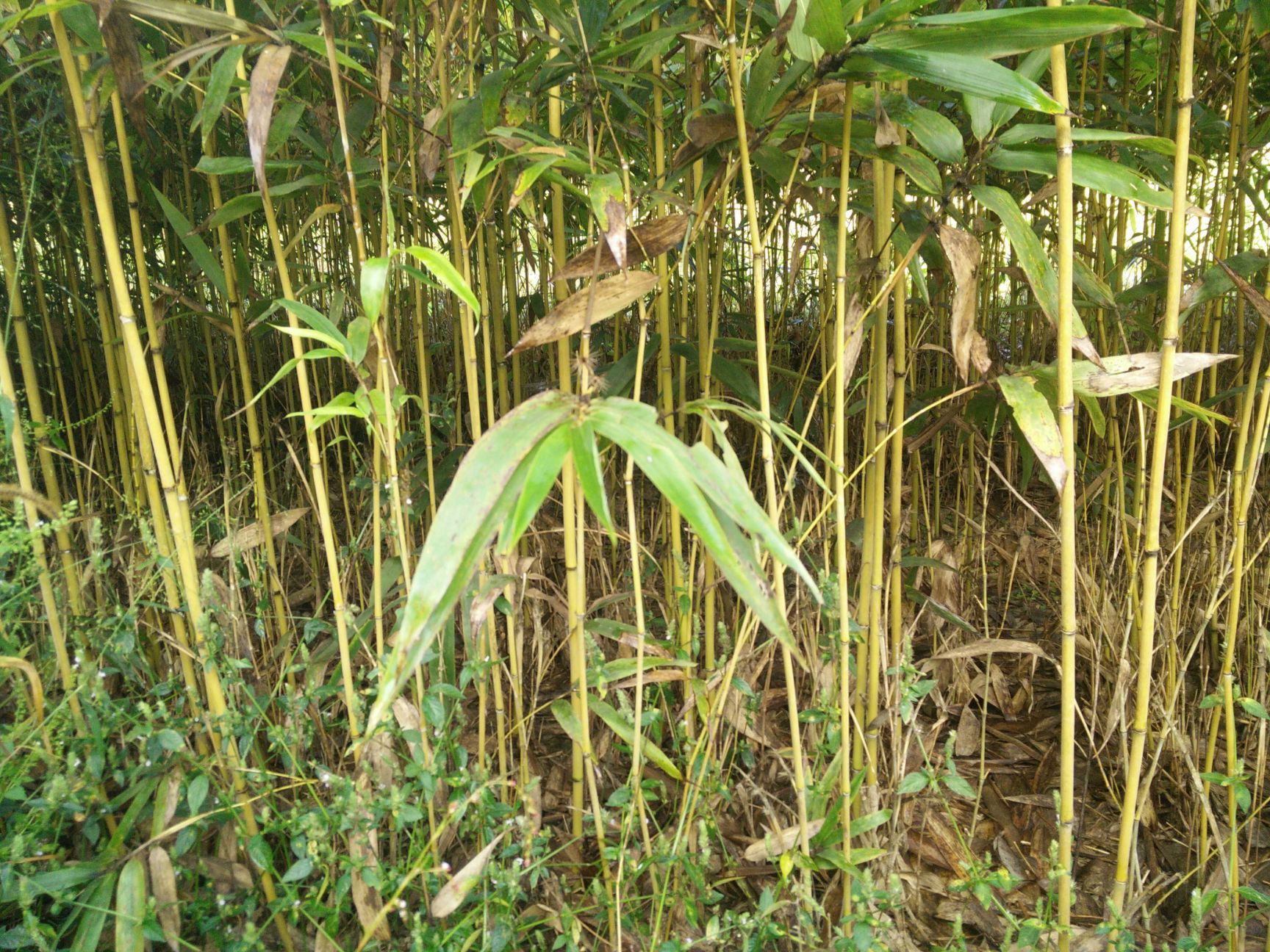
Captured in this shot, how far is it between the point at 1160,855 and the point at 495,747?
0.81 metres

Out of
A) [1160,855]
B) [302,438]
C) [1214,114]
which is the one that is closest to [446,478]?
[302,438]

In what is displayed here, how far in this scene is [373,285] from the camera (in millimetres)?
630

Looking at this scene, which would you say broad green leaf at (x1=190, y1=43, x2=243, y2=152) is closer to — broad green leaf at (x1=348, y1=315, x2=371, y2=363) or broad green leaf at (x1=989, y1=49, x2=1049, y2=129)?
broad green leaf at (x1=348, y1=315, x2=371, y2=363)

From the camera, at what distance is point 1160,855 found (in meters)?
1.04

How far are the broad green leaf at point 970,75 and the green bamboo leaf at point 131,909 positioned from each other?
3.01 ft

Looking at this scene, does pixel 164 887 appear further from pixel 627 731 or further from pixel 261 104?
pixel 261 104

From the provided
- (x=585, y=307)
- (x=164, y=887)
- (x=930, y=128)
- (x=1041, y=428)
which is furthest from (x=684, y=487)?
(x=164, y=887)

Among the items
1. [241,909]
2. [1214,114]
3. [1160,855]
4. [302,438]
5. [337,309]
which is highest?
[1214,114]

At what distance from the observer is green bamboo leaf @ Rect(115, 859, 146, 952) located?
0.75m

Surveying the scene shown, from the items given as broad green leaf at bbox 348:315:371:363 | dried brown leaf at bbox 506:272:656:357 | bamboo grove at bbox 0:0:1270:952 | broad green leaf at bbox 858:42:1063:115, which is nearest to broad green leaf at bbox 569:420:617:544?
bamboo grove at bbox 0:0:1270:952

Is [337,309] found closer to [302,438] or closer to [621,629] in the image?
[621,629]

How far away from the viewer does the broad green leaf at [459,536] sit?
0.47m

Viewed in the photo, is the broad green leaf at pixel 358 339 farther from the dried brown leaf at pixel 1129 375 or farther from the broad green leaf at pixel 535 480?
the dried brown leaf at pixel 1129 375

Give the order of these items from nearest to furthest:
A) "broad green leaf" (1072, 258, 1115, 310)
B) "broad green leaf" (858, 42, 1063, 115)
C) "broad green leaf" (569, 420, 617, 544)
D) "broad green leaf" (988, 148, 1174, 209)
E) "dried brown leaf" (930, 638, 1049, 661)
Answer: "broad green leaf" (569, 420, 617, 544) < "broad green leaf" (858, 42, 1063, 115) < "broad green leaf" (988, 148, 1174, 209) < "broad green leaf" (1072, 258, 1115, 310) < "dried brown leaf" (930, 638, 1049, 661)
